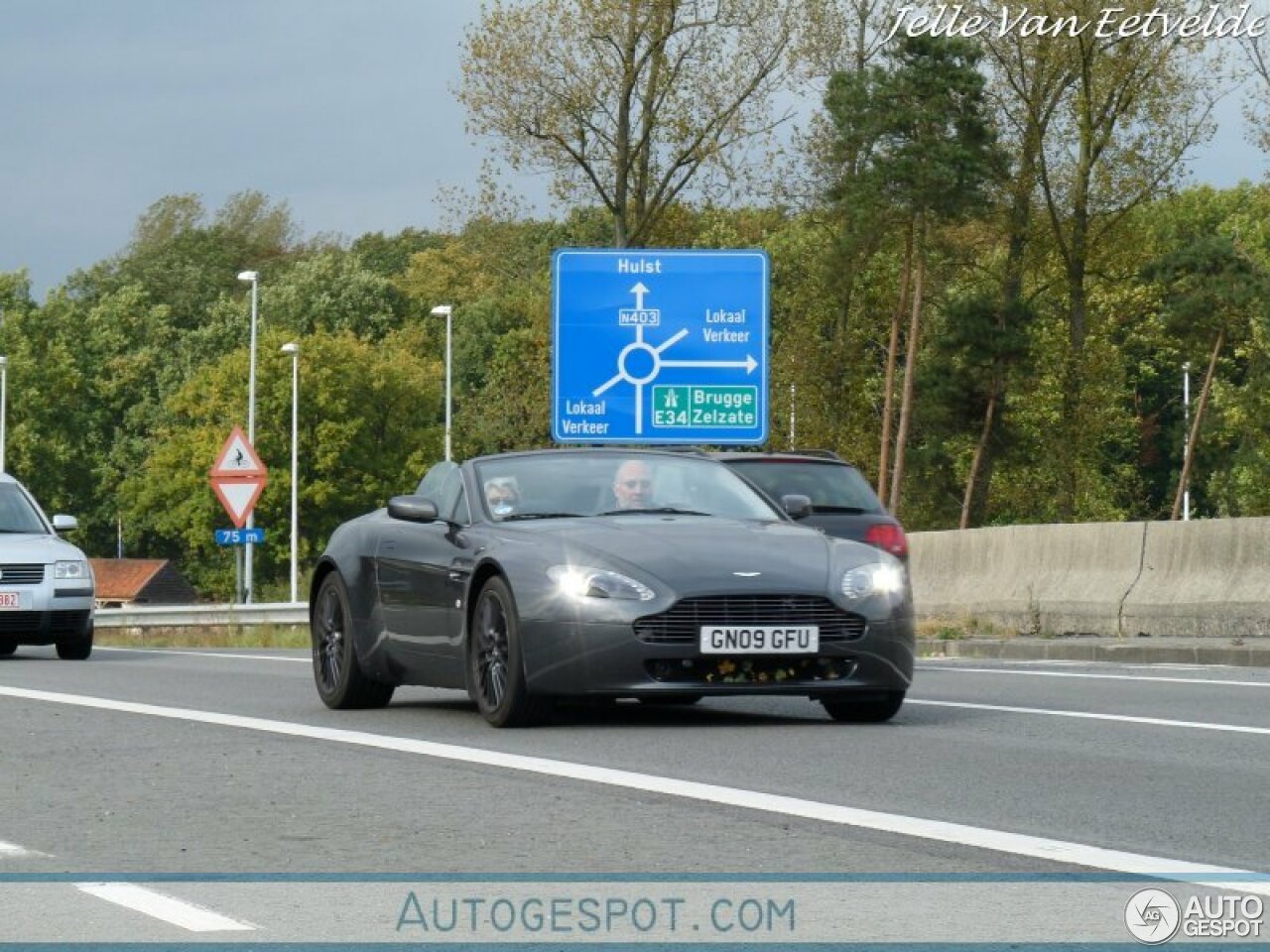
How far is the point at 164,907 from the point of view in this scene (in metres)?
6.80

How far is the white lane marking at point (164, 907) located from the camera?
646cm

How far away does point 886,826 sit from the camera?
838 cm

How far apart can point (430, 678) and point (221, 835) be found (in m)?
5.22

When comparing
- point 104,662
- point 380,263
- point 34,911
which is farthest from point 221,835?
point 380,263

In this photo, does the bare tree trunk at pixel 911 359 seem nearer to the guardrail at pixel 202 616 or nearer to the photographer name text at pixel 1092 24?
the photographer name text at pixel 1092 24

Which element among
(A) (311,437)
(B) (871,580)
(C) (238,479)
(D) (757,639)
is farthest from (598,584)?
(A) (311,437)

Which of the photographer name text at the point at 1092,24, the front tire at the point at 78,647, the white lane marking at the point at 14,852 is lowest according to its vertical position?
the front tire at the point at 78,647

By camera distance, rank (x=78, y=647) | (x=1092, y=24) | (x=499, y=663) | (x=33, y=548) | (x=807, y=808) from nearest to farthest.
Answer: (x=807, y=808)
(x=499, y=663)
(x=33, y=548)
(x=78, y=647)
(x=1092, y=24)

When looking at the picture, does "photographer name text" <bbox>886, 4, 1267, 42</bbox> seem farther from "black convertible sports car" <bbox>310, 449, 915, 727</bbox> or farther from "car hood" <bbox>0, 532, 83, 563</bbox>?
"black convertible sports car" <bbox>310, 449, 915, 727</bbox>

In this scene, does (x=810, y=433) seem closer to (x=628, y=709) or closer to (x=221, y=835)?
(x=628, y=709)

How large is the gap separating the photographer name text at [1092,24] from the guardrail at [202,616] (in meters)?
17.5

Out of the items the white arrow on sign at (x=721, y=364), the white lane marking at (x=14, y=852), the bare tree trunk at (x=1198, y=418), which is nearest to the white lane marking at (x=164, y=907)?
the white lane marking at (x=14, y=852)

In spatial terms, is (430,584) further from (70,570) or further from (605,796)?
(70,570)

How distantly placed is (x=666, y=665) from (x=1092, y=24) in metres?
39.4
